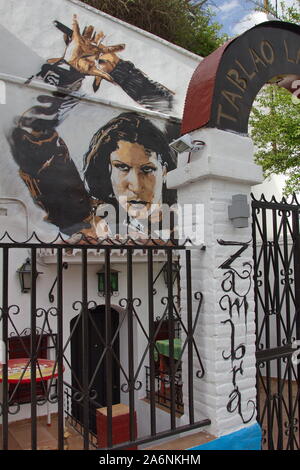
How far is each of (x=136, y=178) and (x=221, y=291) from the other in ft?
18.2

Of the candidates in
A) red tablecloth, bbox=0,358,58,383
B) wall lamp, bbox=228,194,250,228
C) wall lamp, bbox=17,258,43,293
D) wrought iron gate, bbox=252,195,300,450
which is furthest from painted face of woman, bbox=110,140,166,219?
wall lamp, bbox=228,194,250,228

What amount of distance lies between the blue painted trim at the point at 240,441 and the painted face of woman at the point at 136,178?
558cm

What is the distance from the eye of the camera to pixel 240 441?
356 cm

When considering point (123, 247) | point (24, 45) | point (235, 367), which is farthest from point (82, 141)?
point (235, 367)

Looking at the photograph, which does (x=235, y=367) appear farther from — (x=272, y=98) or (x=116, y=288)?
(x=272, y=98)

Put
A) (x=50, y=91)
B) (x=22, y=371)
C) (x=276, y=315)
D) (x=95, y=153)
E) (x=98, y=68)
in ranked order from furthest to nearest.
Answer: (x=98, y=68) → (x=95, y=153) → (x=50, y=91) → (x=22, y=371) → (x=276, y=315)

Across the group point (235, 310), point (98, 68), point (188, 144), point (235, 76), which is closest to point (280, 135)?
point (98, 68)

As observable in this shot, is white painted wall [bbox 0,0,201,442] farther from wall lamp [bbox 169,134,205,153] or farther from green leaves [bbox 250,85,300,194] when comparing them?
wall lamp [bbox 169,134,205,153]

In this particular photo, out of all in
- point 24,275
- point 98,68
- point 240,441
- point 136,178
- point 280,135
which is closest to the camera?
point 240,441

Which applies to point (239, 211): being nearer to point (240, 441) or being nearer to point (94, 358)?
point (240, 441)

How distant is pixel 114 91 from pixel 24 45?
1940 mm

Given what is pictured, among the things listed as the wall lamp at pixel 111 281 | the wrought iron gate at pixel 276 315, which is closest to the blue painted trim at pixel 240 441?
the wrought iron gate at pixel 276 315

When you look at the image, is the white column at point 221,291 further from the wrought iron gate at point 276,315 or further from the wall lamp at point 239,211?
the wrought iron gate at point 276,315

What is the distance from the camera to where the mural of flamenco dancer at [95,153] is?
7.54m
